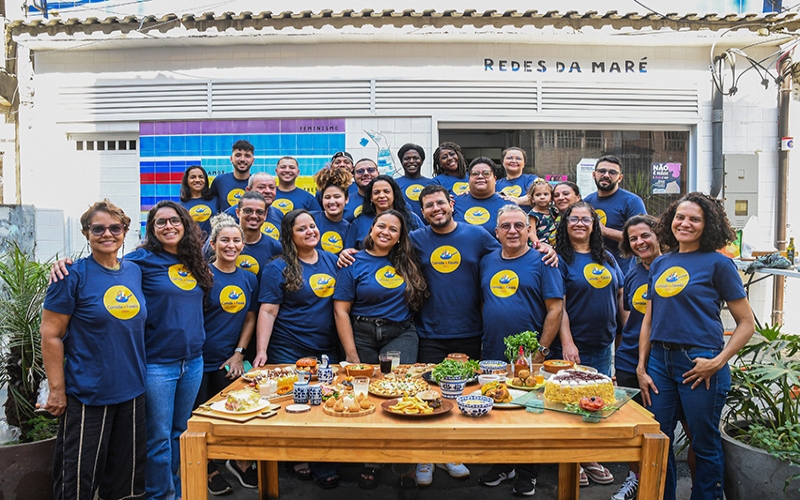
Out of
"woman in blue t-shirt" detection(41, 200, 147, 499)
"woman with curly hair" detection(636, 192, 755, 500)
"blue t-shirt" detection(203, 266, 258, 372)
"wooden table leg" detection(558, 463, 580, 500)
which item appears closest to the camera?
"woman in blue t-shirt" detection(41, 200, 147, 499)

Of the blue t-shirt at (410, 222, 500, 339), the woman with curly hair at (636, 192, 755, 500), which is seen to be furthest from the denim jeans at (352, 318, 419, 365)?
the woman with curly hair at (636, 192, 755, 500)

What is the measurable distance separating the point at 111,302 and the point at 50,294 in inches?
11.0

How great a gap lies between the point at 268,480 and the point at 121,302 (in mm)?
1569

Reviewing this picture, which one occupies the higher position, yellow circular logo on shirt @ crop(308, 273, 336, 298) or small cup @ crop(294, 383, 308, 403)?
yellow circular logo on shirt @ crop(308, 273, 336, 298)

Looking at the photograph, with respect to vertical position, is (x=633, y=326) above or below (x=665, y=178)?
below

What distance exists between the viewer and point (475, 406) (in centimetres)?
285

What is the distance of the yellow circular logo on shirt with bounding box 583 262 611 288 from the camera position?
4.02m

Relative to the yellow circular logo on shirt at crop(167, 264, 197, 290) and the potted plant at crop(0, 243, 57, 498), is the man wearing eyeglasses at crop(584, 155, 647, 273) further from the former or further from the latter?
the potted plant at crop(0, 243, 57, 498)

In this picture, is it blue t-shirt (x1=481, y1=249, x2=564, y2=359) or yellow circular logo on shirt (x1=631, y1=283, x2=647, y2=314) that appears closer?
yellow circular logo on shirt (x1=631, y1=283, x2=647, y2=314)

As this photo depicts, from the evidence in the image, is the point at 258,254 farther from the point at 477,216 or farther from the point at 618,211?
the point at 618,211

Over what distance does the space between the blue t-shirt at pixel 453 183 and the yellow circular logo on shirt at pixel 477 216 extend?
17.7 inches

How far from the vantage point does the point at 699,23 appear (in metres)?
7.06

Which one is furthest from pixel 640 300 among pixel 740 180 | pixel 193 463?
pixel 740 180

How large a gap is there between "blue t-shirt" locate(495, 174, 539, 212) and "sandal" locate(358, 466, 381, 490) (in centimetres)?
259
